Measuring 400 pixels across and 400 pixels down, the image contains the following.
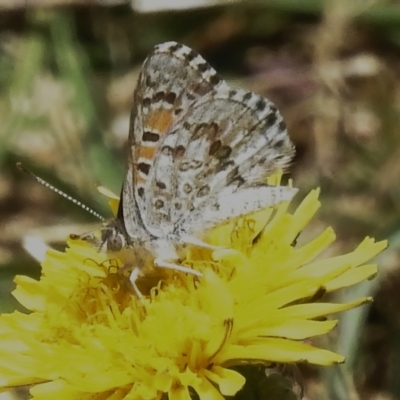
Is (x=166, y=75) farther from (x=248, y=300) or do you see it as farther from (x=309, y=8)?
(x=309, y=8)

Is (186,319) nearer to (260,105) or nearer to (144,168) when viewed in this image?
(144,168)

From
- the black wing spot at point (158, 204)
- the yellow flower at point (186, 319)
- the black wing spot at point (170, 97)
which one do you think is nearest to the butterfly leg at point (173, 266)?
the yellow flower at point (186, 319)

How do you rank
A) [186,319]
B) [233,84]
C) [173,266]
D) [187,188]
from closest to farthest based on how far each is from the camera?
[186,319] < [173,266] < [187,188] < [233,84]

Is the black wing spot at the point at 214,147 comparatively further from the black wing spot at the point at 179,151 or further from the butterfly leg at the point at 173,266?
the butterfly leg at the point at 173,266

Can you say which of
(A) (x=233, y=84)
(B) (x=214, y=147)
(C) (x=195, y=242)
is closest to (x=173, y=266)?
(C) (x=195, y=242)

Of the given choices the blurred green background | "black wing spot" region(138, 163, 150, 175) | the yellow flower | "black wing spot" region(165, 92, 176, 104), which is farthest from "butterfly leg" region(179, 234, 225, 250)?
the blurred green background

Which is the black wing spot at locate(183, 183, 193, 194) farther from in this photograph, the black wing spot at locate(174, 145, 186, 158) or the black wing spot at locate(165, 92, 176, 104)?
the black wing spot at locate(165, 92, 176, 104)

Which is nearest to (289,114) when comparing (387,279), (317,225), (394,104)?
(394,104)
